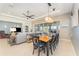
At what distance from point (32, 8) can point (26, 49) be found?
86cm

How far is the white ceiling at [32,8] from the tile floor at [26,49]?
59 cm

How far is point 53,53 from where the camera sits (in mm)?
2035

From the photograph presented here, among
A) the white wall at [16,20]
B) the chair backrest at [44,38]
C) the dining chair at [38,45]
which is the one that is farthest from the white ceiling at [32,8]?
the dining chair at [38,45]

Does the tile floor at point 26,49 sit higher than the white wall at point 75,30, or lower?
lower

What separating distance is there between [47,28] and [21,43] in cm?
62

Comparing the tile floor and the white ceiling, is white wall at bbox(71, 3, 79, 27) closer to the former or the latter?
the white ceiling

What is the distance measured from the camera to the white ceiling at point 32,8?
6.38 ft

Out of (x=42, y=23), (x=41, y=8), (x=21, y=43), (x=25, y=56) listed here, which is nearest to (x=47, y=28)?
(x=42, y=23)

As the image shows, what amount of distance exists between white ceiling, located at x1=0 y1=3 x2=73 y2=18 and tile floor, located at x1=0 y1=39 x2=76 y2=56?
593 mm

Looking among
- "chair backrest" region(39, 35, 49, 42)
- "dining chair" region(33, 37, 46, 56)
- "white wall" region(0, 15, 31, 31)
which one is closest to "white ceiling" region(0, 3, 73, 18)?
"white wall" region(0, 15, 31, 31)

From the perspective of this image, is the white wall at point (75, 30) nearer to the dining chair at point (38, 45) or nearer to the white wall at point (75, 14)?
the white wall at point (75, 14)

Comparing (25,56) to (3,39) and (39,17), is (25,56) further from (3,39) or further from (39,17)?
(39,17)

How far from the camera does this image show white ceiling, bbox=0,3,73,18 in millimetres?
1944

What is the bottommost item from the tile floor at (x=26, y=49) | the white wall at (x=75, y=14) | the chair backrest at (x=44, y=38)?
the tile floor at (x=26, y=49)
